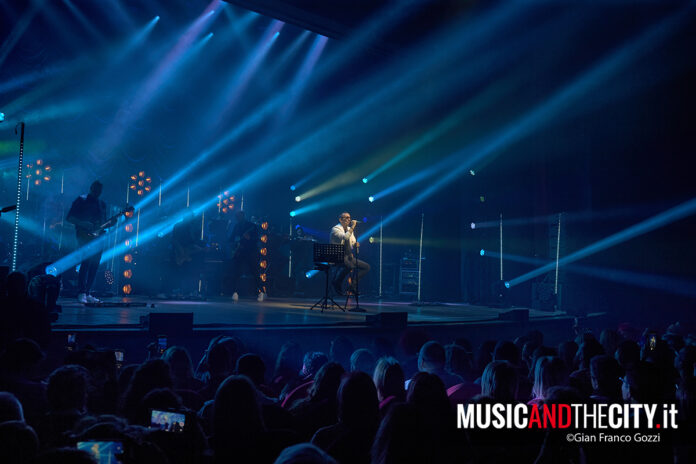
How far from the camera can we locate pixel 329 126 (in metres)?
16.4

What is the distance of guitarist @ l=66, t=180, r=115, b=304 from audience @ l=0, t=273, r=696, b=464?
219 inches

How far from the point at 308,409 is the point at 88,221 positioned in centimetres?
760

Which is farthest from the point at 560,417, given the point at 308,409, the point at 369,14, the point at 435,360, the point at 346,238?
the point at 369,14

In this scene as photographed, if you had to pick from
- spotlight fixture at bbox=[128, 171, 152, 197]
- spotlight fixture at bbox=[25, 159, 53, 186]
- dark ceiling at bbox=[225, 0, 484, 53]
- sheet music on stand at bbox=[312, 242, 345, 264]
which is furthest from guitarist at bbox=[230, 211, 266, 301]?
spotlight fixture at bbox=[25, 159, 53, 186]

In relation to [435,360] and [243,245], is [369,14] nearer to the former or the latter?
[243,245]

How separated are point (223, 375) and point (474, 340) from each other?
5.83 metres

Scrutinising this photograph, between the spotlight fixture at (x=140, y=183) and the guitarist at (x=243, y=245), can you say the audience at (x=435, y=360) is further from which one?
the spotlight fixture at (x=140, y=183)

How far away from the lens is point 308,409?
3.53 metres

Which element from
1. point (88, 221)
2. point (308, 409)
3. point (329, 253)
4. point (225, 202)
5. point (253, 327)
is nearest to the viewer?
point (308, 409)

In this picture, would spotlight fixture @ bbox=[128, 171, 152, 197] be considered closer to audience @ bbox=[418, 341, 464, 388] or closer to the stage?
the stage

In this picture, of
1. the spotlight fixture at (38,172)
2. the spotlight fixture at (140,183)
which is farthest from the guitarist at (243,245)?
the spotlight fixture at (38,172)

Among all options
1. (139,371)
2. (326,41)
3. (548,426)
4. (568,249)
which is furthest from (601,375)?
(326,41)

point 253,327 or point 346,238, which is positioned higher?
point 346,238

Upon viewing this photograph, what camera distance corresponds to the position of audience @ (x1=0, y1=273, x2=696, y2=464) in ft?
7.61
